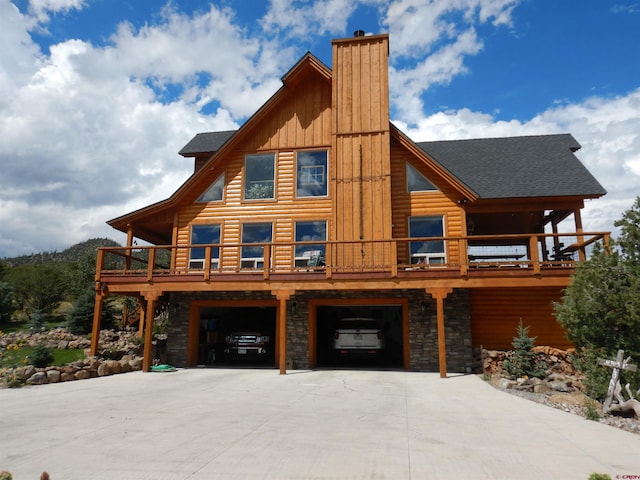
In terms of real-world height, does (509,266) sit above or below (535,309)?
above

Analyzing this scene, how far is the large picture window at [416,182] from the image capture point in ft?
50.5

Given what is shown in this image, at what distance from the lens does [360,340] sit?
538 inches

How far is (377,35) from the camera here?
16203 mm

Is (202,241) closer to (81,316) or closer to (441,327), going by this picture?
(81,316)

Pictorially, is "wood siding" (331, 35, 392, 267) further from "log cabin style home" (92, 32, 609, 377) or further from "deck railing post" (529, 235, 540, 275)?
"deck railing post" (529, 235, 540, 275)

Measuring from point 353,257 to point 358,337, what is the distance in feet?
8.58

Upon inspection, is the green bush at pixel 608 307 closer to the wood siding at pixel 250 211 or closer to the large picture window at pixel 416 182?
the large picture window at pixel 416 182

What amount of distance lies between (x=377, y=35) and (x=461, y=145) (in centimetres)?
594

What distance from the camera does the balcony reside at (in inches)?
489

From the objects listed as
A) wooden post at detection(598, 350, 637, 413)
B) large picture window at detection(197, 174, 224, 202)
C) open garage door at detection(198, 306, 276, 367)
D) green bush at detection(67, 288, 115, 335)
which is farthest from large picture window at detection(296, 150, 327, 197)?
wooden post at detection(598, 350, 637, 413)

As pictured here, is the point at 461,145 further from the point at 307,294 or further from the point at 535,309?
the point at 307,294

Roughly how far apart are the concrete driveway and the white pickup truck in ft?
12.4

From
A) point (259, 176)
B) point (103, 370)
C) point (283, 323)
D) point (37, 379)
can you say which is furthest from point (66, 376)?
point (259, 176)

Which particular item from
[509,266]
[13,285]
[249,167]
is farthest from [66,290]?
[509,266]
